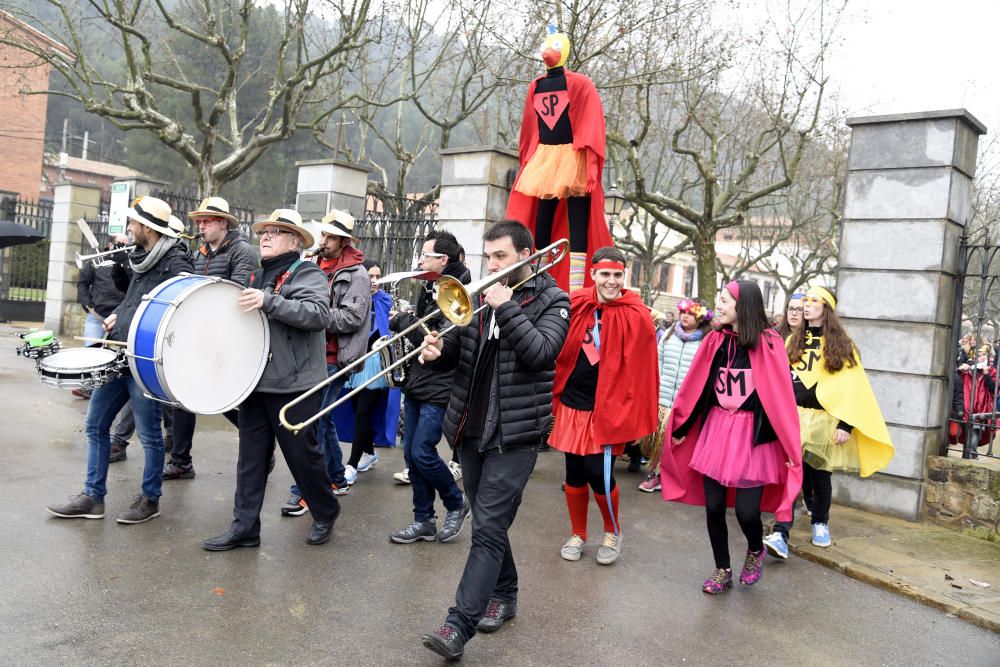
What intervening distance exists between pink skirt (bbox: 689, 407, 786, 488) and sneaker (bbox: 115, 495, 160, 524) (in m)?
3.45

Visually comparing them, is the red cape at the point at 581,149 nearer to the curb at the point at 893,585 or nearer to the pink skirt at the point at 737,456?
the pink skirt at the point at 737,456

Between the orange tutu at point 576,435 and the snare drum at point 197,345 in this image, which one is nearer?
the snare drum at point 197,345

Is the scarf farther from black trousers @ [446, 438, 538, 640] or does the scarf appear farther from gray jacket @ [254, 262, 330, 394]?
black trousers @ [446, 438, 538, 640]

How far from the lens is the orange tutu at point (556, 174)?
7.52m

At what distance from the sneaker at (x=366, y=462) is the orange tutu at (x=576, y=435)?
102 inches

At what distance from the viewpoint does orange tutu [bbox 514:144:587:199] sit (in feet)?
24.7

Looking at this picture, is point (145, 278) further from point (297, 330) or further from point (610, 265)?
point (610, 265)

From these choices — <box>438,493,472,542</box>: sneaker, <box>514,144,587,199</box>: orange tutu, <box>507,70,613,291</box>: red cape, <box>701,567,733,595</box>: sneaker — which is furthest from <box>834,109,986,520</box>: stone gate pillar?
<box>438,493,472,542</box>: sneaker

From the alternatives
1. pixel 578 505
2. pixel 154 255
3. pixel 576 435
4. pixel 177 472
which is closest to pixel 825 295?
pixel 576 435

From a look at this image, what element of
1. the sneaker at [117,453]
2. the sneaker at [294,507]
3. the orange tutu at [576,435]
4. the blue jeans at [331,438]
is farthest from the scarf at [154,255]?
the orange tutu at [576,435]

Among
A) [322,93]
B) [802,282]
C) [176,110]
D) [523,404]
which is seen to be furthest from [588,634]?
[176,110]

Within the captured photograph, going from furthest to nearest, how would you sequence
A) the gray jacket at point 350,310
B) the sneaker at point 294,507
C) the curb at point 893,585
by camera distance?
the sneaker at point 294,507, the gray jacket at point 350,310, the curb at point 893,585

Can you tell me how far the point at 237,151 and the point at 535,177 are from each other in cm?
1127

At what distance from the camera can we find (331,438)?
20.2 ft
